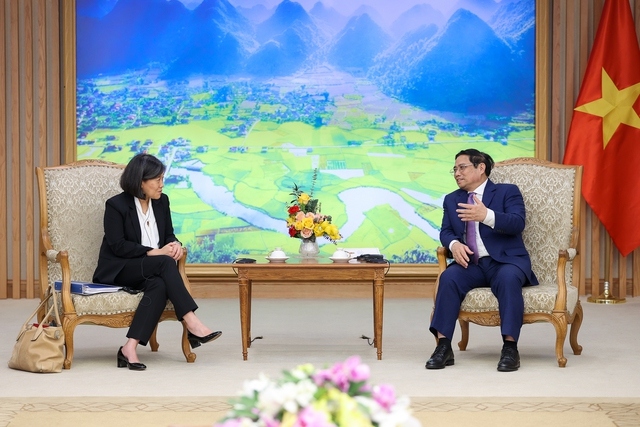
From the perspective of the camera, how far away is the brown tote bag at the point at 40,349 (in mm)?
4793

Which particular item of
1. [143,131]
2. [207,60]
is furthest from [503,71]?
[143,131]

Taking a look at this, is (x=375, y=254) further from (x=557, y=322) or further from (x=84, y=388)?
(x=84, y=388)

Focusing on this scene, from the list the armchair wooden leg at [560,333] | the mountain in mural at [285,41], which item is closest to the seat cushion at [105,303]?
the armchair wooden leg at [560,333]

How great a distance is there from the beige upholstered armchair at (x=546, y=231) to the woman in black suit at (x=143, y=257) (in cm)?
146

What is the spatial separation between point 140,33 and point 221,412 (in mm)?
5501

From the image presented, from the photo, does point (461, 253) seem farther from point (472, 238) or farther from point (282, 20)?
point (282, 20)

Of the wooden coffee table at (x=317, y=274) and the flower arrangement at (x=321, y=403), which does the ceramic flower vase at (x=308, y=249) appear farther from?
the flower arrangement at (x=321, y=403)

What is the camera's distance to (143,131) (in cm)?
851

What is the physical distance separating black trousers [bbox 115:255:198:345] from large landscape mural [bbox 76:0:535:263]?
329 centimetres

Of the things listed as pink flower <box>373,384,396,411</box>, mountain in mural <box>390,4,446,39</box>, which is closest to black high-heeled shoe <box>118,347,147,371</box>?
pink flower <box>373,384,396,411</box>

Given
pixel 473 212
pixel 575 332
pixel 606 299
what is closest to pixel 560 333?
pixel 575 332

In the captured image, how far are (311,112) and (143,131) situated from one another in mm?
1578

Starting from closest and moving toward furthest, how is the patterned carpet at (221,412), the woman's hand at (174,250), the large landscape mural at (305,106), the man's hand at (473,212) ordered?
the patterned carpet at (221,412) < the man's hand at (473,212) < the woman's hand at (174,250) < the large landscape mural at (305,106)

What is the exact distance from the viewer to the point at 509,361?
15.9ft
